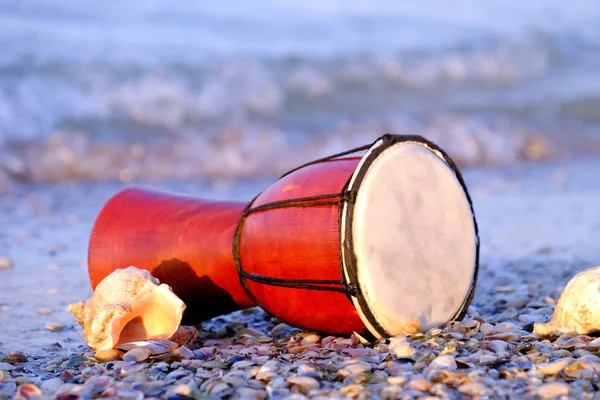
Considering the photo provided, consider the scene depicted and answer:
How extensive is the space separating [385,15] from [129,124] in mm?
7560

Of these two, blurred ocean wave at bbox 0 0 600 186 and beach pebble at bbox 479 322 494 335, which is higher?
blurred ocean wave at bbox 0 0 600 186

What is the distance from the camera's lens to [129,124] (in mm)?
8406

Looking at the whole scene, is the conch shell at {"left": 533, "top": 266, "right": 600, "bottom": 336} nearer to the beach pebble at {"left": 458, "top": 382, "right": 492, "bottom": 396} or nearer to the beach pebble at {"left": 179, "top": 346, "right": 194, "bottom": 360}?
the beach pebble at {"left": 458, "top": 382, "right": 492, "bottom": 396}

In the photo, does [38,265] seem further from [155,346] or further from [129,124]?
[129,124]

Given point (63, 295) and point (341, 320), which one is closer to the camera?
point (341, 320)

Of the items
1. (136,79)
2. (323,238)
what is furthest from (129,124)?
(323,238)

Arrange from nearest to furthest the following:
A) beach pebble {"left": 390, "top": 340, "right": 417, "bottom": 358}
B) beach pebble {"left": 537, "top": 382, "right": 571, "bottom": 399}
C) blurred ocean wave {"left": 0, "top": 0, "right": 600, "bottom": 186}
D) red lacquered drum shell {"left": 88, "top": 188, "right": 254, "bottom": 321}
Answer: beach pebble {"left": 537, "top": 382, "right": 571, "bottom": 399}
beach pebble {"left": 390, "top": 340, "right": 417, "bottom": 358}
red lacquered drum shell {"left": 88, "top": 188, "right": 254, "bottom": 321}
blurred ocean wave {"left": 0, "top": 0, "right": 600, "bottom": 186}

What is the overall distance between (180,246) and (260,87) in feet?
21.8

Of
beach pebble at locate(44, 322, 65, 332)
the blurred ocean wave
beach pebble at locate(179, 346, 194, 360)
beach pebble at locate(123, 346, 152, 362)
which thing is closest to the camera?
beach pebble at locate(123, 346, 152, 362)

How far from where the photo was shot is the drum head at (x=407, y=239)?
104 inches

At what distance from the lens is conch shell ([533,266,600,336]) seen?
8.91 ft

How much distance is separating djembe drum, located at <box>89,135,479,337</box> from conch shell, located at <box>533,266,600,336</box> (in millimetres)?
315

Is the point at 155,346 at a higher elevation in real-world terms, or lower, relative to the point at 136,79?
lower

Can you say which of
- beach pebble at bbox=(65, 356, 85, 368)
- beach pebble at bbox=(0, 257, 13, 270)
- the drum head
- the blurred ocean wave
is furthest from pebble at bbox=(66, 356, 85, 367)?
the blurred ocean wave
